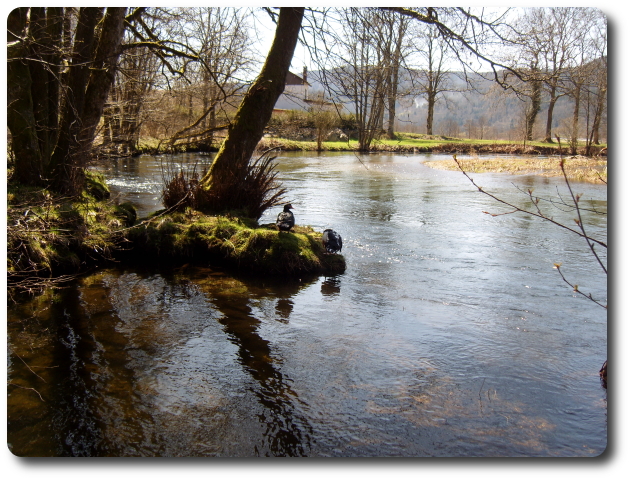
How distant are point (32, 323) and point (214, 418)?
2691 mm

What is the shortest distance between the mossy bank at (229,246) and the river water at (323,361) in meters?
0.33

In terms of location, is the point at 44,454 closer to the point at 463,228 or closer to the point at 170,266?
the point at 170,266

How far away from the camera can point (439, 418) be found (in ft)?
12.4

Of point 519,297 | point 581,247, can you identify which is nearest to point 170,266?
point 519,297

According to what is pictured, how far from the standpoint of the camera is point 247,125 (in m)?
8.82

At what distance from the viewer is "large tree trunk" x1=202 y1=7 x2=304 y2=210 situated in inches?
334

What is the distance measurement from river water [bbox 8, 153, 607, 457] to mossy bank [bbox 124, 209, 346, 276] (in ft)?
1.09

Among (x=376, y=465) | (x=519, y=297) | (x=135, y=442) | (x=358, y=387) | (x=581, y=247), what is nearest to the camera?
(x=376, y=465)

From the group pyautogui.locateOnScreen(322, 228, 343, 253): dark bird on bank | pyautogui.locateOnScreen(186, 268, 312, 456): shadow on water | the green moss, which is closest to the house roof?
pyautogui.locateOnScreen(322, 228, 343, 253): dark bird on bank

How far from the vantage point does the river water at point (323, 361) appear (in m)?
3.52

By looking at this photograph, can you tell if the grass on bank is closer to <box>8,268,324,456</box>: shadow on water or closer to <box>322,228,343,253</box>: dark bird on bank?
<box>8,268,324,456</box>: shadow on water

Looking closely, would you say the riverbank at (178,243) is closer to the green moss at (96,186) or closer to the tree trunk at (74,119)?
the tree trunk at (74,119)

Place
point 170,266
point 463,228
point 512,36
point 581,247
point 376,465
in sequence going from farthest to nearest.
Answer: point 463,228 → point 581,247 → point 170,266 → point 512,36 → point 376,465

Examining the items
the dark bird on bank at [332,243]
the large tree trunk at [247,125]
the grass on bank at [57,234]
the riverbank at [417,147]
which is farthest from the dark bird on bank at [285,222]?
the riverbank at [417,147]
